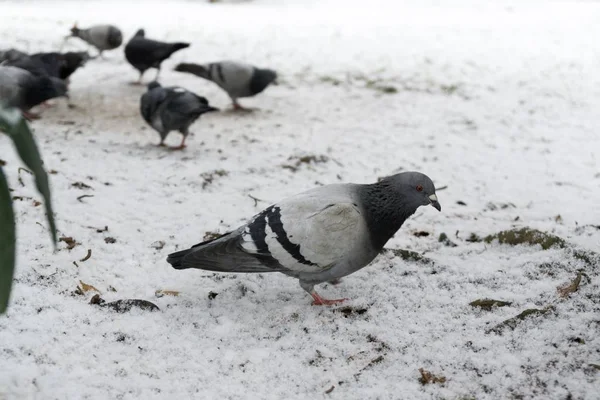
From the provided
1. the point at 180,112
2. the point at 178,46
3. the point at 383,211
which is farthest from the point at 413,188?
the point at 178,46

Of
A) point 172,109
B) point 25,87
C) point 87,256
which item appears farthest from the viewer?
point 25,87

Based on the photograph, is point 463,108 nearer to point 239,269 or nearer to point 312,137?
point 312,137

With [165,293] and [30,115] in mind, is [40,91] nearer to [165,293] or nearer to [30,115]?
[30,115]

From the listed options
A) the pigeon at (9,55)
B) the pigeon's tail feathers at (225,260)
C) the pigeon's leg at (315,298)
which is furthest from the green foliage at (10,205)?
the pigeon at (9,55)

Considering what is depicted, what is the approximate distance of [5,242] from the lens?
1381mm

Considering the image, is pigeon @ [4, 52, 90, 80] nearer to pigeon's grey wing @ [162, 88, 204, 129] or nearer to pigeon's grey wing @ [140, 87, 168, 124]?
pigeon's grey wing @ [140, 87, 168, 124]

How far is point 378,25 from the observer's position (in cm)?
1118

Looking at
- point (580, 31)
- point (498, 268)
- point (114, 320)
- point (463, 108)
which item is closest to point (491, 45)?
point (580, 31)

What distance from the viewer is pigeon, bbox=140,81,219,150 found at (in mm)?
5449

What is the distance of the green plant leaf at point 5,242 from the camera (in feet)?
4.51

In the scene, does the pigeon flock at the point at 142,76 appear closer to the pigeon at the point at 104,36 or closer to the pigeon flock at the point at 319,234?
the pigeon at the point at 104,36

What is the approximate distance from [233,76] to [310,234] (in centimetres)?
443

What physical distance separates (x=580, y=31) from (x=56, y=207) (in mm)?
9997

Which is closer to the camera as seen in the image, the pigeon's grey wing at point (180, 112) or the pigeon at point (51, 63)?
the pigeon's grey wing at point (180, 112)
